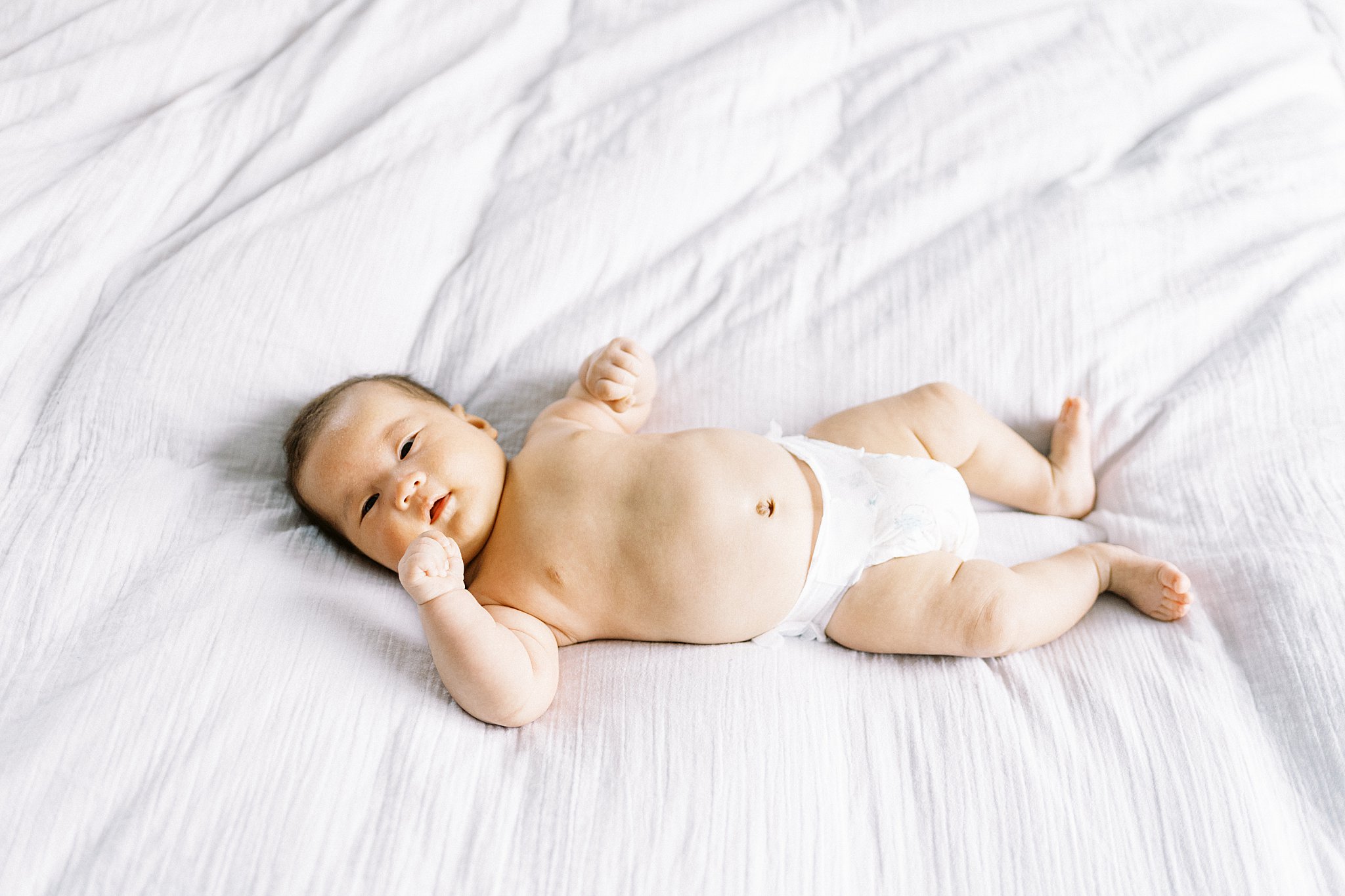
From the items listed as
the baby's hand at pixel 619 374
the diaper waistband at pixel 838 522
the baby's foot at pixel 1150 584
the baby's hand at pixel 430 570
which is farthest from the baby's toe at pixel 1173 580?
the baby's hand at pixel 430 570

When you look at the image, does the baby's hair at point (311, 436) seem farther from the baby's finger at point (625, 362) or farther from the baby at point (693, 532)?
the baby's finger at point (625, 362)

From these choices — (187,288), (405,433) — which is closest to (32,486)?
(187,288)

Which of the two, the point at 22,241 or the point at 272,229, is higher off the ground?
the point at 22,241

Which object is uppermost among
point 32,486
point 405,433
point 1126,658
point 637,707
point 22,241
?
point 22,241

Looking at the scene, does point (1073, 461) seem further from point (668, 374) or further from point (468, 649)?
point (468, 649)

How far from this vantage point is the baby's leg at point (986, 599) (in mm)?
1121

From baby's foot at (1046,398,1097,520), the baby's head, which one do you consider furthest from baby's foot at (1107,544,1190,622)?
the baby's head

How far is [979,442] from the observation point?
1.33 metres

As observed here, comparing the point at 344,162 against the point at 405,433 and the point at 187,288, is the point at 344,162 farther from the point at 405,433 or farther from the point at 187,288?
the point at 405,433

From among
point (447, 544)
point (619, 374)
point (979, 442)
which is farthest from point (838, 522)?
point (447, 544)

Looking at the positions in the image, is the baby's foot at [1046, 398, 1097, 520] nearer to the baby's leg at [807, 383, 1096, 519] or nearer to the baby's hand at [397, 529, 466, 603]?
the baby's leg at [807, 383, 1096, 519]

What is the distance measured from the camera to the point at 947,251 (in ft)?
4.91

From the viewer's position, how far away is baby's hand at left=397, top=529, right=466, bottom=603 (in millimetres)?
1014

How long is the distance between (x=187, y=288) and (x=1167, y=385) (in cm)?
141
